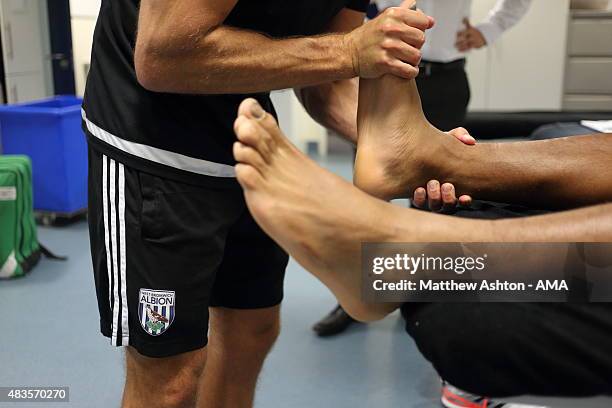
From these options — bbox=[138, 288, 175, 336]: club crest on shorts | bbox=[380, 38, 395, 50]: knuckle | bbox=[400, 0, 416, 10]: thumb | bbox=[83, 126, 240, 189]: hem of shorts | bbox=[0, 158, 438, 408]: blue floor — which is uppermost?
bbox=[400, 0, 416, 10]: thumb

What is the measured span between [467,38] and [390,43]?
137 centimetres

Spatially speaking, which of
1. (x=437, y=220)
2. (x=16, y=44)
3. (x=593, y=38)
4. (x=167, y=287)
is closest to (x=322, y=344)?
(x=167, y=287)

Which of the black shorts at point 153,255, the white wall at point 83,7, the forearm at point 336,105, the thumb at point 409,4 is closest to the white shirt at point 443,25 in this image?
the forearm at point 336,105

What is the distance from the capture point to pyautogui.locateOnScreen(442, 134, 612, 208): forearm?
1.03m

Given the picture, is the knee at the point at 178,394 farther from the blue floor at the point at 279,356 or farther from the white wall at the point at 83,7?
the white wall at the point at 83,7

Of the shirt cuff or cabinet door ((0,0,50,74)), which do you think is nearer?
the shirt cuff

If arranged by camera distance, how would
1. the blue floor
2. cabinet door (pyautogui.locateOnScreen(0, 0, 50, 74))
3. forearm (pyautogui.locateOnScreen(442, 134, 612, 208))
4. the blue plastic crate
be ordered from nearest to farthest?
forearm (pyautogui.locateOnScreen(442, 134, 612, 208)) → the blue floor → the blue plastic crate → cabinet door (pyautogui.locateOnScreen(0, 0, 50, 74))

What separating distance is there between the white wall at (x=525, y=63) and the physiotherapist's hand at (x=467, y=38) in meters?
2.39

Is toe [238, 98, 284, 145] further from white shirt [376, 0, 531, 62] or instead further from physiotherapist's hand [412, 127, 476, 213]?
white shirt [376, 0, 531, 62]

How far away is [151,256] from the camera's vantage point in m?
1.05

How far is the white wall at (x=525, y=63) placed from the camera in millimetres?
4570

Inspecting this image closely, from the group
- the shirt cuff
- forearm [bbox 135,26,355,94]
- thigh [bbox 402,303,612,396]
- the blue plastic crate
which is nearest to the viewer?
thigh [bbox 402,303,612,396]

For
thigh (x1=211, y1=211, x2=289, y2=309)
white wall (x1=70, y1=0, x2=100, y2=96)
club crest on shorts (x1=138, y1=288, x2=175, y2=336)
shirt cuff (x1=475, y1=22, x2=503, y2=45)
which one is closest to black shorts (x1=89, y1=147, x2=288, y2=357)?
club crest on shorts (x1=138, y1=288, x2=175, y2=336)

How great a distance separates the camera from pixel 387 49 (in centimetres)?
97
